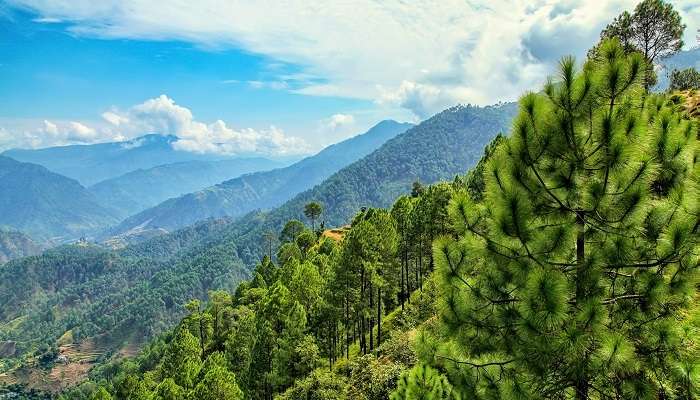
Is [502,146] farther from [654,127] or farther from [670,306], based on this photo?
[670,306]

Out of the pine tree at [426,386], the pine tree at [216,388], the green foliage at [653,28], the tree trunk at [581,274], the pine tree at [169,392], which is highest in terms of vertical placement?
the green foliage at [653,28]

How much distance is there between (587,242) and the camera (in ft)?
28.2

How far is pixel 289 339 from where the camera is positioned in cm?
4222

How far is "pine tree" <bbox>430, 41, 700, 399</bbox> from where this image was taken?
7836 millimetres

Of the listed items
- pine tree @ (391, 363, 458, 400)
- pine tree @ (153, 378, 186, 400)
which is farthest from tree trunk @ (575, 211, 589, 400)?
pine tree @ (153, 378, 186, 400)

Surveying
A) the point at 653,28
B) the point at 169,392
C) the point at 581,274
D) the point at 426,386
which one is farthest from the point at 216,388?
the point at 653,28

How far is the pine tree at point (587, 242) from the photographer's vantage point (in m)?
7.84

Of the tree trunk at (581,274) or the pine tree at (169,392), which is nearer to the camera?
the tree trunk at (581,274)

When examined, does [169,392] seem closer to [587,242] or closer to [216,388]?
[216,388]

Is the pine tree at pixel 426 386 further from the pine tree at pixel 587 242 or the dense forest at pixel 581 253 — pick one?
the pine tree at pixel 587 242

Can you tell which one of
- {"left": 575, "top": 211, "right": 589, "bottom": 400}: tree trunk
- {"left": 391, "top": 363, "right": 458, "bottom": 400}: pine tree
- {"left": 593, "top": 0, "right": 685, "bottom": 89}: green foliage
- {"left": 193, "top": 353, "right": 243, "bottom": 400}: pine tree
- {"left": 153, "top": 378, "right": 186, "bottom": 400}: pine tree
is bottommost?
{"left": 153, "top": 378, "right": 186, "bottom": 400}: pine tree

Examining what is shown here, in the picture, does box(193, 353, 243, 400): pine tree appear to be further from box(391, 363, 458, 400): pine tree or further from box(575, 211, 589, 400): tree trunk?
box(575, 211, 589, 400): tree trunk

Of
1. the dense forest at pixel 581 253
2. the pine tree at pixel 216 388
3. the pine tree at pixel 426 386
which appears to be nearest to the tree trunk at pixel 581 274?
the dense forest at pixel 581 253

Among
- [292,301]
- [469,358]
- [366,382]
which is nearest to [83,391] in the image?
[292,301]
